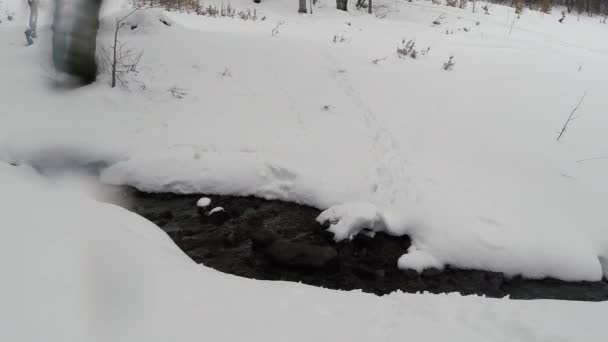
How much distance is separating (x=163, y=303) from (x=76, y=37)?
4.77m

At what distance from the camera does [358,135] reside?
18.5 ft

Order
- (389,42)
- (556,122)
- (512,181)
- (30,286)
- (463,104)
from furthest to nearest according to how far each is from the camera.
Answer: (389,42), (463,104), (556,122), (512,181), (30,286)

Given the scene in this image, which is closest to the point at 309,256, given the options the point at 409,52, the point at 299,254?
the point at 299,254

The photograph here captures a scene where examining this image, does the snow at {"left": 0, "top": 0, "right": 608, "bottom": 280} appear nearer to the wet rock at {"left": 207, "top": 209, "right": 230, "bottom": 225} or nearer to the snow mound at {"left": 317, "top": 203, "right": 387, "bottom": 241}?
the snow mound at {"left": 317, "top": 203, "right": 387, "bottom": 241}

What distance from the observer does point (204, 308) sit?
2.46 m

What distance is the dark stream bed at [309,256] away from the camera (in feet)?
12.8

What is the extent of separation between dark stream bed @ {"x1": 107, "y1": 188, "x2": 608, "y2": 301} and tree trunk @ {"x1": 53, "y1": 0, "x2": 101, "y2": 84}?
7.71ft

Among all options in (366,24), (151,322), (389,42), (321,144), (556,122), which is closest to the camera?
(151,322)

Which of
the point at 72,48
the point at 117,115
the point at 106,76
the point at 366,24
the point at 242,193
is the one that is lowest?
the point at 242,193

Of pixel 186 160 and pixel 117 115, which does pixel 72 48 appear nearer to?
pixel 117 115

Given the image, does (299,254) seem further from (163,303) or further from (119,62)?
(119,62)

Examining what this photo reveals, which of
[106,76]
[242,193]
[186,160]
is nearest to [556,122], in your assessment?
[242,193]

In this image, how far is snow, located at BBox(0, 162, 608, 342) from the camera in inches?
78.3

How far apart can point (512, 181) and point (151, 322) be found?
441 centimetres
